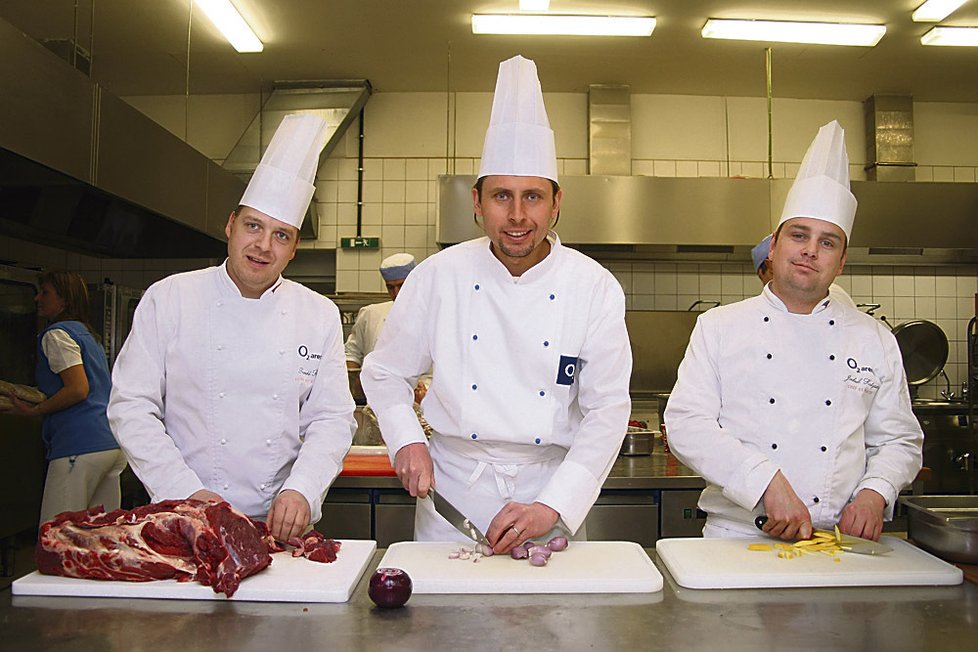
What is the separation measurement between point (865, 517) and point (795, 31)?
12.9ft

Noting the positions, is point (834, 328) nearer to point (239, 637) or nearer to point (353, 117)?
point (239, 637)

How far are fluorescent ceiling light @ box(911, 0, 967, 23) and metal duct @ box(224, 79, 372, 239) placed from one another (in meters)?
3.82

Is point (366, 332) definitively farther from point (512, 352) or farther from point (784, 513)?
point (784, 513)

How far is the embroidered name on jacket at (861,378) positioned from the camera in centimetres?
218

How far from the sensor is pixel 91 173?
3.56m

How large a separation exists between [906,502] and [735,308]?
2.19ft

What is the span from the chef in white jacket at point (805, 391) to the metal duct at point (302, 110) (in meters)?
4.56

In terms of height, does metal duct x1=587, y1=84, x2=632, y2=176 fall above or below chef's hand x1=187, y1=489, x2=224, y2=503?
above

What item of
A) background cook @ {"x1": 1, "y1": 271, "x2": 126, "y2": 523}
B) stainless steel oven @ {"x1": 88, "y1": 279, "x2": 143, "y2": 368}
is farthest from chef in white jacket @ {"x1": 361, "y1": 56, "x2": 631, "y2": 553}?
stainless steel oven @ {"x1": 88, "y1": 279, "x2": 143, "y2": 368}

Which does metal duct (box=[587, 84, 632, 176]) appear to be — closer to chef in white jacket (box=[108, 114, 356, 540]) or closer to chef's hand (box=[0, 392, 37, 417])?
chef's hand (box=[0, 392, 37, 417])

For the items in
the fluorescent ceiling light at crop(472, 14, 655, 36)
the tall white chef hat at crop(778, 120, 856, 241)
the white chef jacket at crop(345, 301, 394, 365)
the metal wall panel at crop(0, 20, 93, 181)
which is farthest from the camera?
the white chef jacket at crop(345, 301, 394, 365)

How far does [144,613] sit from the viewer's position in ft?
4.86

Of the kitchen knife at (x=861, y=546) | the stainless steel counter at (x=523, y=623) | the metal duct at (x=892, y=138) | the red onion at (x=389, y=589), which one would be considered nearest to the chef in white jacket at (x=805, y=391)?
the kitchen knife at (x=861, y=546)

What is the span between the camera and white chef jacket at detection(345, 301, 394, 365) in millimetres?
5332
